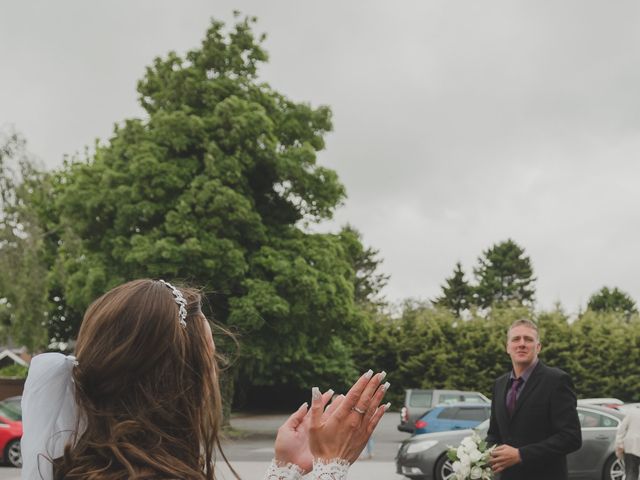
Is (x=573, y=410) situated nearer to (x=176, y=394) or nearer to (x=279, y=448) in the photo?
(x=279, y=448)

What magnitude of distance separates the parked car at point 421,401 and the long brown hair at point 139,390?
1019 inches

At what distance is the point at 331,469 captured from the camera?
1.85 m

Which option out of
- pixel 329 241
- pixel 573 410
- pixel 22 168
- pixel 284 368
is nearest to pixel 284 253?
pixel 329 241

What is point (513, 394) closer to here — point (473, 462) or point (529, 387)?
point (529, 387)

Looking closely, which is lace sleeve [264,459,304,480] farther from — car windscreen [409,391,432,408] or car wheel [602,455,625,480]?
car windscreen [409,391,432,408]

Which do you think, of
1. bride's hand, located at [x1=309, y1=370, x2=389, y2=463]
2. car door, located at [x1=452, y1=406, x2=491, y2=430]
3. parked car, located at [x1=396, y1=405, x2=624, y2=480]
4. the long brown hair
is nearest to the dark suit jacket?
bride's hand, located at [x1=309, y1=370, x2=389, y2=463]

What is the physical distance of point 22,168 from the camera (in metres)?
27.8

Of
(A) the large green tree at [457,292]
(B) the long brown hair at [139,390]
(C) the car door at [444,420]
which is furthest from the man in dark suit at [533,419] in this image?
(A) the large green tree at [457,292]

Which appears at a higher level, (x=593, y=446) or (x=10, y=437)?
(x=593, y=446)

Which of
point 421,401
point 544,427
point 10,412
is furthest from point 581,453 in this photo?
point 421,401

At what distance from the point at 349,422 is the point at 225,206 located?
→ 25278 mm

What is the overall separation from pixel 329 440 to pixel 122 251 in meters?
26.1

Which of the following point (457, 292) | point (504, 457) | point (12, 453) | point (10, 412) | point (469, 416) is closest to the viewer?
point (504, 457)

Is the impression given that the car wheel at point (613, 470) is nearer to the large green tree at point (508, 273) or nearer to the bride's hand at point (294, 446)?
the bride's hand at point (294, 446)
